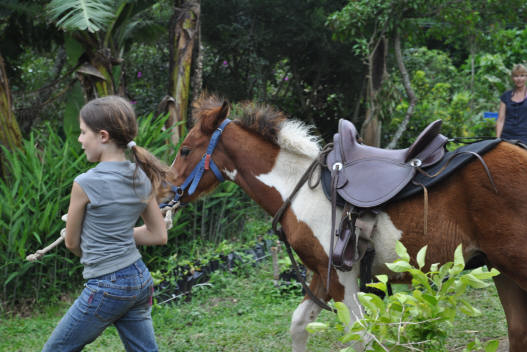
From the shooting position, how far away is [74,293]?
5.57m

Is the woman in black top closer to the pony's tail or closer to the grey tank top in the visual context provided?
the pony's tail

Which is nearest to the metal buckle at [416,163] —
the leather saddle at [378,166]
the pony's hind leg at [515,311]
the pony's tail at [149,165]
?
the leather saddle at [378,166]

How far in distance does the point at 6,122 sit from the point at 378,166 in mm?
4938

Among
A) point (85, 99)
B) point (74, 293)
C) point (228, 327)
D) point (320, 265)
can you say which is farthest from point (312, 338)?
point (85, 99)

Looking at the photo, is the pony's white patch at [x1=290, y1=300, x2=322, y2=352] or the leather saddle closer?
the leather saddle

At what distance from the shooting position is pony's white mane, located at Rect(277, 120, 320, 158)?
10.9 feet

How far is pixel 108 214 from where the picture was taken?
7.70ft

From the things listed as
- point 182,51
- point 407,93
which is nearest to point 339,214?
point 182,51

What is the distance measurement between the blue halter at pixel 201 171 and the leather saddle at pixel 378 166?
782 millimetres

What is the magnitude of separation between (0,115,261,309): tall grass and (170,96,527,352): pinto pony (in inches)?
97.3

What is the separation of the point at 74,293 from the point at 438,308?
4.89 metres

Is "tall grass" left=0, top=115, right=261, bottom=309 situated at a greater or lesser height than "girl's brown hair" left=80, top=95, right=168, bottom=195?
lesser

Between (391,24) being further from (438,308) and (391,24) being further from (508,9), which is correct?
(438,308)

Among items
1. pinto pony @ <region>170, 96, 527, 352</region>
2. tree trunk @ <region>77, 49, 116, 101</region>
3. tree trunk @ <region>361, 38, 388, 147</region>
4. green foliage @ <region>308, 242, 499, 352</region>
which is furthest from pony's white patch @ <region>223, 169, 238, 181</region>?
tree trunk @ <region>361, 38, 388, 147</region>
